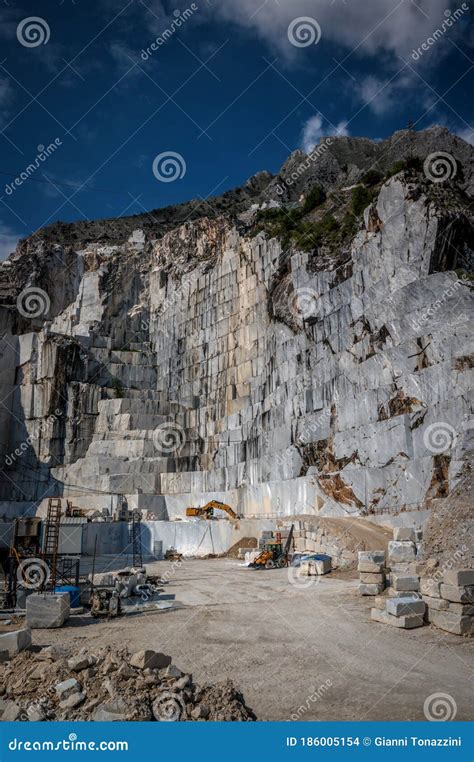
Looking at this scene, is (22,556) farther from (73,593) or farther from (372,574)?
(372,574)

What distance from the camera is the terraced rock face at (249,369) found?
30531mm

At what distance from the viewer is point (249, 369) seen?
181 ft

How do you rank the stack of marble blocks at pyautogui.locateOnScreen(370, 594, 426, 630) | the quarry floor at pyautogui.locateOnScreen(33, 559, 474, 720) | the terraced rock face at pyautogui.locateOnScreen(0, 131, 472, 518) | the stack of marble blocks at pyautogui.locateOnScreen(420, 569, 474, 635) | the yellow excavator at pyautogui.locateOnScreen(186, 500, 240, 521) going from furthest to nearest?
the yellow excavator at pyautogui.locateOnScreen(186, 500, 240, 521) → the terraced rock face at pyautogui.locateOnScreen(0, 131, 472, 518) → the stack of marble blocks at pyautogui.locateOnScreen(370, 594, 426, 630) → the stack of marble blocks at pyautogui.locateOnScreen(420, 569, 474, 635) → the quarry floor at pyautogui.locateOnScreen(33, 559, 474, 720)

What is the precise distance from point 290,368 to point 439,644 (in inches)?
1359

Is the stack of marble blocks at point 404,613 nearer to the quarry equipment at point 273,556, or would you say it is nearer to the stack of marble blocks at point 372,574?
the stack of marble blocks at point 372,574

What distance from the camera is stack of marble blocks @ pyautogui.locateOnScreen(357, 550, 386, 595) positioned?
628 inches

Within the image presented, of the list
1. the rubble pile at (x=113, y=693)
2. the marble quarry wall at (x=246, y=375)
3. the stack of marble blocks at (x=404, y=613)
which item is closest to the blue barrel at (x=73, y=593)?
the rubble pile at (x=113, y=693)

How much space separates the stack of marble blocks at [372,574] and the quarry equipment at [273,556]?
1029 centimetres

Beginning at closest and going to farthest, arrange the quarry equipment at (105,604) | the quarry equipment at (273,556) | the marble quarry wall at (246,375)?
1. the quarry equipment at (105,604)
2. the quarry equipment at (273,556)
3. the marble quarry wall at (246,375)

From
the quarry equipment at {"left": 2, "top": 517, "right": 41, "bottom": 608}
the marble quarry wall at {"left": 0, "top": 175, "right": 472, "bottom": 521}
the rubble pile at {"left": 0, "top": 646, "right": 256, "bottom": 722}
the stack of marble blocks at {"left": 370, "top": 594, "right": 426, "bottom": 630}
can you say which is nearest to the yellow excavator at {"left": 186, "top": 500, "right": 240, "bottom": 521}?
the marble quarry wall at {"left": 0, "top": 175, "right": 472, "bottom": 521}

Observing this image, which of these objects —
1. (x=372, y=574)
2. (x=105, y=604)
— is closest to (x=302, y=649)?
(x=372, y=574)

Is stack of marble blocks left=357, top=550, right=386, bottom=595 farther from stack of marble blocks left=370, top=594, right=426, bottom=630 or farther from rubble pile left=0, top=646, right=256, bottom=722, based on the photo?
rubble pile left=0, top=646, right=256, bottom=722

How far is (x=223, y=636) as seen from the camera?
12.0 metres

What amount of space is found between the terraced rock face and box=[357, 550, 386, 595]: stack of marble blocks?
30.9 feet
